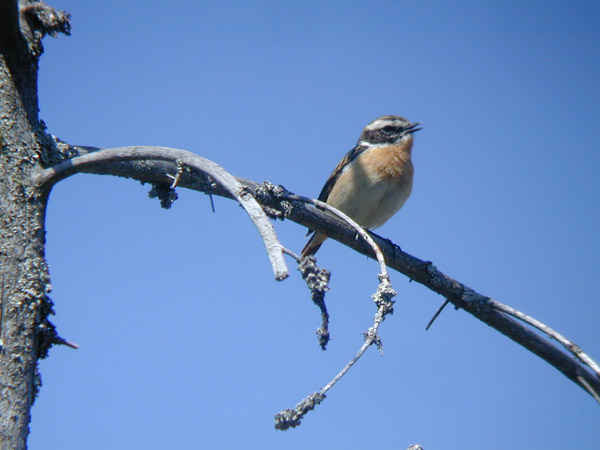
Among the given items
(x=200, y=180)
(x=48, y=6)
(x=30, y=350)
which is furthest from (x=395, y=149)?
(x=30, y=350)

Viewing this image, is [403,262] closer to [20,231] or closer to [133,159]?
[133,159]

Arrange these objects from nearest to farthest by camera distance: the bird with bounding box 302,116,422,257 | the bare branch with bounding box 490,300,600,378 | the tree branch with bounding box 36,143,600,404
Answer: the bare branch with bounding box 490,300,600,378, the tree branch with bounding box 36,143,600,404, the bird with bounding box 302,116,422,257

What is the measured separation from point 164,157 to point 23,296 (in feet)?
2.66

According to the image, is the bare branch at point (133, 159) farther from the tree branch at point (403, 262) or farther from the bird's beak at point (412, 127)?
the bird's beak at point (412, 127)

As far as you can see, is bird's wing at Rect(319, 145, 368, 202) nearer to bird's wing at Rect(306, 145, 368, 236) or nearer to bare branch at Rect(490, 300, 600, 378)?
bird's wing at Rect(306, 145, 368, 236)

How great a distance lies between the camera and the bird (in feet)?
28.9

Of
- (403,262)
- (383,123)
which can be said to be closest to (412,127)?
(383,123)

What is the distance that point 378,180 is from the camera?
28.8 ft

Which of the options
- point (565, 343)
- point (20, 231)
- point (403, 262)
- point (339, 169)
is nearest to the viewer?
point (20, 231)

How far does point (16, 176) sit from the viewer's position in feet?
9.04

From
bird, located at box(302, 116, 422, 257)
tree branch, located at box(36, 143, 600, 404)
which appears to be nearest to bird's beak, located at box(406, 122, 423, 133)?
bird, located at box(302, 116, 422, 257)

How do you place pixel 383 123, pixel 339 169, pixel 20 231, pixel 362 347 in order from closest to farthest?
pixel 362 347
pixel 20 231
pixel 383 123
pixel 339 169

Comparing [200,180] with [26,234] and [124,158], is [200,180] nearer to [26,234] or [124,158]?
[124,158]

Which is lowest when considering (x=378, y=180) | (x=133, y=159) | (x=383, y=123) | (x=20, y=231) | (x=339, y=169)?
(x=20, y=231)
